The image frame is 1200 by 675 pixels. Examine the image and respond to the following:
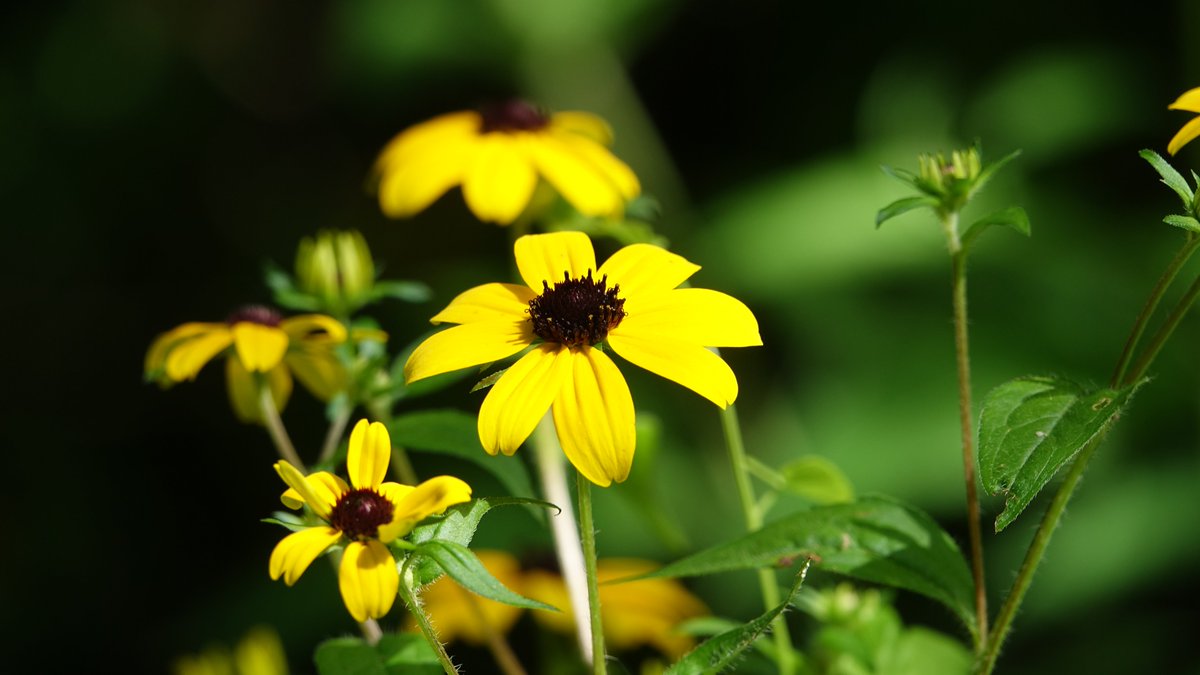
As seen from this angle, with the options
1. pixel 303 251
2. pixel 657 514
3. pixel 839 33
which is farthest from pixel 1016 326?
pixel 303 251

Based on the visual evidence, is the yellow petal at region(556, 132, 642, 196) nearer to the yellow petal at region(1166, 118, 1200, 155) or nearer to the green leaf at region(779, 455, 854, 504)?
the green leaf at region(779, 455, 854, 504)

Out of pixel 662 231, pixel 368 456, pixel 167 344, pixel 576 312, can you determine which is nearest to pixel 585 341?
pixel 576 312

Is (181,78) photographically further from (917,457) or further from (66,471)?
(917,457)

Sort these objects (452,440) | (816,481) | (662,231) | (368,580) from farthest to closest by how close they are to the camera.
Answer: (662,231) < (816,481) < (452,440) < (368,580)

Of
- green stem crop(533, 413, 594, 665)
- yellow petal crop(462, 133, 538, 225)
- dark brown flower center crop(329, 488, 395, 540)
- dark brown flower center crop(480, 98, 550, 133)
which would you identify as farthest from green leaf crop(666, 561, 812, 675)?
dark brown flower center crop(480, 98, 550, 133)

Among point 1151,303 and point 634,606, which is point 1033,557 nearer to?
point 1151,303

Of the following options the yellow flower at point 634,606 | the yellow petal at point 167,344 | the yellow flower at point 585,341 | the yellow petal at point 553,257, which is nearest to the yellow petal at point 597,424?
the yellow flower at point 585,341
